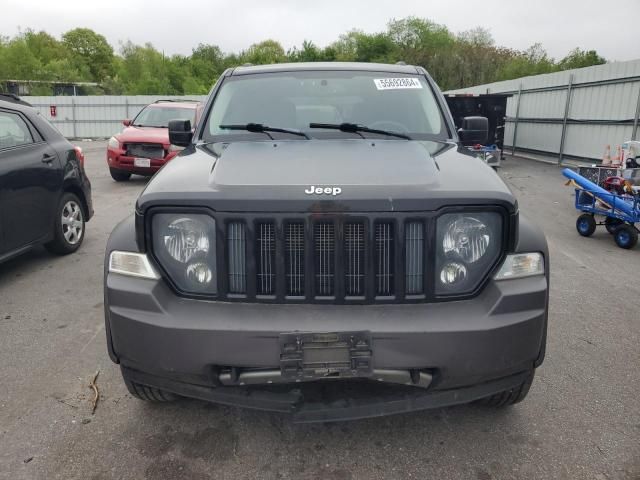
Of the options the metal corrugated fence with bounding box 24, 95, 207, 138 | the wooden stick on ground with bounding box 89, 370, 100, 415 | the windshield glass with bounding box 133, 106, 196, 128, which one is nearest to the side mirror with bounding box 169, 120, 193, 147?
the wooden stick on ground with bounding box 89, 370, 100, 415

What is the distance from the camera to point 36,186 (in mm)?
5293

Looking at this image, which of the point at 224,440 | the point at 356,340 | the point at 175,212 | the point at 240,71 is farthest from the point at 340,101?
the point at 224,440

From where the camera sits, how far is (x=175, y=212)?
2.35 m

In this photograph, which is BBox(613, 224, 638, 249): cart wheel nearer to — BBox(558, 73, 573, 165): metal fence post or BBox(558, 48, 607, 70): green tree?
BBox(558, 73, 573, 165): metal fence post

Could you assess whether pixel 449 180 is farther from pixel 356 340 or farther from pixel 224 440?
pixel 224 440

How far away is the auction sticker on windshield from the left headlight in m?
1.98

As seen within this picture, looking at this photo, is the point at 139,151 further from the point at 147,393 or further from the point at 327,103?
the point at 147,393

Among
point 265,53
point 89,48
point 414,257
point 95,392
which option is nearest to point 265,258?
point 414,257

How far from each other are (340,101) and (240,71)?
86 cm

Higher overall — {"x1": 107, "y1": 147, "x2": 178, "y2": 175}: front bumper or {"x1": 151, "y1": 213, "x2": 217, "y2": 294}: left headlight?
{"x1": 151, "y1": 213, "x2": 217, "y2": 294}: left headlight

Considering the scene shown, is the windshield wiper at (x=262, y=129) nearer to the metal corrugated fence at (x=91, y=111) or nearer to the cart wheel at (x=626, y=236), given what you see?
the cart wheel at (x=626, y=236)

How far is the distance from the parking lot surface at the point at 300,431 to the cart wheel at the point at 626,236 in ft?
10.6

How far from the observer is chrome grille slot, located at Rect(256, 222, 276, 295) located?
231 centimetres

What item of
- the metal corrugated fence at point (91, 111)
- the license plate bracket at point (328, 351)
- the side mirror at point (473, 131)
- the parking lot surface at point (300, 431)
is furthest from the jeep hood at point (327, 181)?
the metal corrugated fence at point (91, 111)
